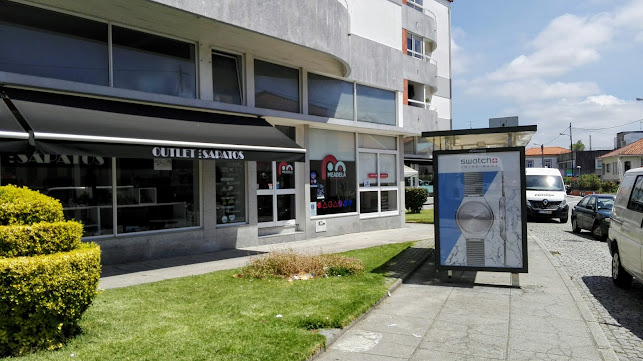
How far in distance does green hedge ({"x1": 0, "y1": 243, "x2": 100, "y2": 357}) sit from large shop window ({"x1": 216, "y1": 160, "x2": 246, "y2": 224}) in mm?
6946

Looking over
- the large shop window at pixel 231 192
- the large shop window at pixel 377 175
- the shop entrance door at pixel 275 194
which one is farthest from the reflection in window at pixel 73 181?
the large shop window at pixel 377 175

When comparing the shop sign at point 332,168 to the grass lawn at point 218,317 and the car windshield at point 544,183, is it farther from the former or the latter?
the car windshield at point 544,183

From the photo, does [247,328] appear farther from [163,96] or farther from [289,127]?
[289,127]

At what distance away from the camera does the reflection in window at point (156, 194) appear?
32.3ft

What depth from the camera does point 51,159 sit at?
891cm

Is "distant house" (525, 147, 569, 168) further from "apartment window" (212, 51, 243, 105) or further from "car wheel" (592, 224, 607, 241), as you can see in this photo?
"apartment window" (212, 51, 243, 105)

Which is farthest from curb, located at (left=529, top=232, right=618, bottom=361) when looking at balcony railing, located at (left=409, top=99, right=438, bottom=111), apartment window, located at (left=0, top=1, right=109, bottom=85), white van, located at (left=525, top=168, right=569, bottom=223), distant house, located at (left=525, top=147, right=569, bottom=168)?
distant house, located at (left=525, top=147, right=569, bottom=168)

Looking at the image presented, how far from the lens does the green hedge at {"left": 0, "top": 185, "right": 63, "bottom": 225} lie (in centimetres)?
458

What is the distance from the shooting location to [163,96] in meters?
9.90

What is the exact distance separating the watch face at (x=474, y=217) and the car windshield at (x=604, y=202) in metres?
9.88

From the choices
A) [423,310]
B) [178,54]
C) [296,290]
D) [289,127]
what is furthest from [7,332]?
[289,127]

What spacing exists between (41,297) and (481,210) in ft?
21.0

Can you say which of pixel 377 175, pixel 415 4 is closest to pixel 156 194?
pixel 377 175

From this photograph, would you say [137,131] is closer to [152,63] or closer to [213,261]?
[152,63]
